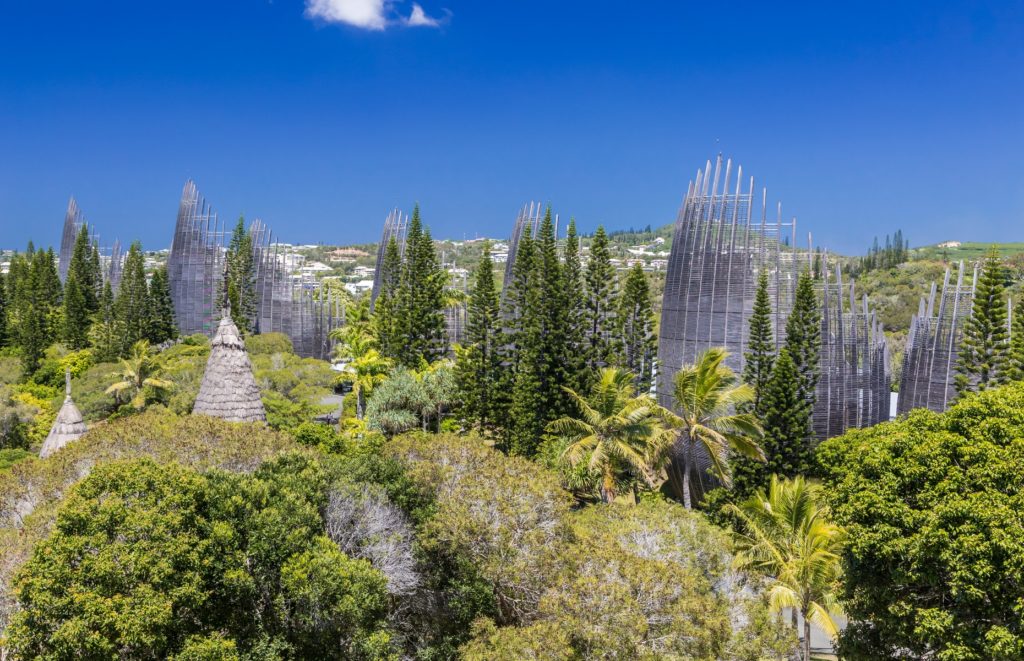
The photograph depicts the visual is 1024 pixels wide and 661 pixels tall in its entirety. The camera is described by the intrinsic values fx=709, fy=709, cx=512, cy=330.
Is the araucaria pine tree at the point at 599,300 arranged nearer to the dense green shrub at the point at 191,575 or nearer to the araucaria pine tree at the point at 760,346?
the araucaria pine tree at the point at 760,346

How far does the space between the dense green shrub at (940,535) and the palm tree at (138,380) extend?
93.7ft

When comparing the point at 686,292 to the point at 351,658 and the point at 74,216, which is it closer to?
the point at 351,658

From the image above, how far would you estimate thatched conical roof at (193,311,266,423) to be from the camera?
48.8 ft

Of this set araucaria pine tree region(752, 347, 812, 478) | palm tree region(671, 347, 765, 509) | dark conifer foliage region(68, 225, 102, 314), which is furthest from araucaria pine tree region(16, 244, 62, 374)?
araucaria pine tree region(752, 347, 812, 478)

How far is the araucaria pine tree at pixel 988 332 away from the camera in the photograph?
19.0 m

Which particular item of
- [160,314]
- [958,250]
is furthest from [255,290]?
[958,250]

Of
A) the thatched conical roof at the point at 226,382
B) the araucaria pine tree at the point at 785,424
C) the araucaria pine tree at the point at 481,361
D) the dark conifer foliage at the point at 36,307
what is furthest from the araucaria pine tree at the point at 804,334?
the dark conifer foliage at the point at 36,307

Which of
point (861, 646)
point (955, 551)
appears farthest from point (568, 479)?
point (955, 551)

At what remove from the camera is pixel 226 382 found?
1505 centimetres

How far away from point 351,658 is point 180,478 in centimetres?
351

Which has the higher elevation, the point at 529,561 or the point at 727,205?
the point at 727,205

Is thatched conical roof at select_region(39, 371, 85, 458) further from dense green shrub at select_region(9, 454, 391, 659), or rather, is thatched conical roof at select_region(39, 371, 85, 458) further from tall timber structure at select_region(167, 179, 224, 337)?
tall timber structure at select_region(167, 179, 224, 337)

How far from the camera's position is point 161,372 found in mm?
33344

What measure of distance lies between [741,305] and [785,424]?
418 cm
